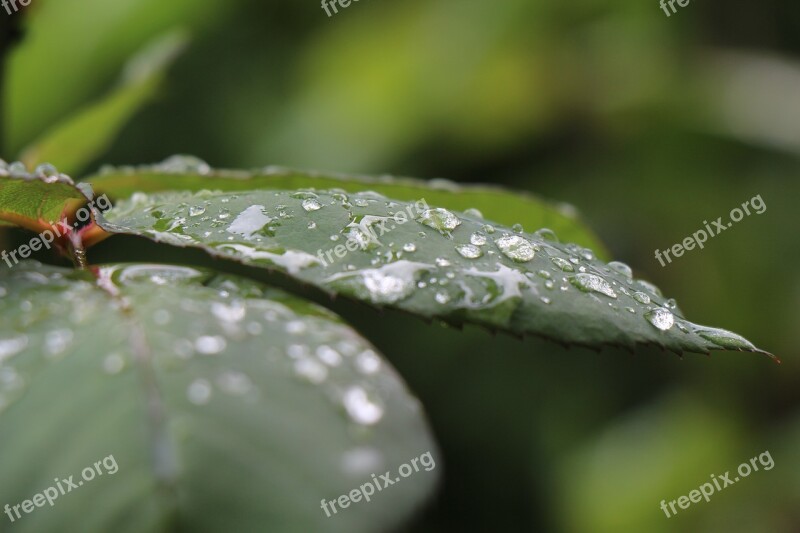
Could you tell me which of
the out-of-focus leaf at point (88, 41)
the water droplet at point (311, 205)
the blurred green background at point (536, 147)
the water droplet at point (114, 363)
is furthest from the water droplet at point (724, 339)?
the out-of-focus leaf at point (88, 41)

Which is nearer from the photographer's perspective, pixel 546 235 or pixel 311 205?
pixel 311 205

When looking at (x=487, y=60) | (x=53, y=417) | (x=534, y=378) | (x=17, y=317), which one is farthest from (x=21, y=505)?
(x=487, y=60)

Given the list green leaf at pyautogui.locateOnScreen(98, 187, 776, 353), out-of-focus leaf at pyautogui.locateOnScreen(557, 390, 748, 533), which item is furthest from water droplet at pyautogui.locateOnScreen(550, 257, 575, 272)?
out-of-focus leaf at pyautogui.locateOnScreen(557, 390, 748, 533)

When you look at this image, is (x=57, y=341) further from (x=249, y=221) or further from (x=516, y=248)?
(x=516, y=248)

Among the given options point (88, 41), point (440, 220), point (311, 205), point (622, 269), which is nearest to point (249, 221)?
point (311, 205)

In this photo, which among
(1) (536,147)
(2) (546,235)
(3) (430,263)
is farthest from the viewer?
(1) (536,147)

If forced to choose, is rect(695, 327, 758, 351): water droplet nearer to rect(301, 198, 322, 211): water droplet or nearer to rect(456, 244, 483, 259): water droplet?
rect(456, 244, 483, 259): water droplet

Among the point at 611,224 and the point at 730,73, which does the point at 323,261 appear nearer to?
the point at 611,224
